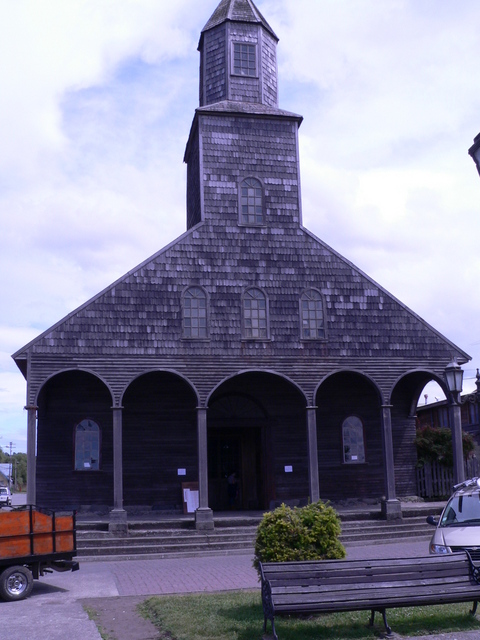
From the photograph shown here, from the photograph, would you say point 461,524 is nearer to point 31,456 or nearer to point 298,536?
point 298,536

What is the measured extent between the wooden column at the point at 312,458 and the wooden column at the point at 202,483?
8.92 feet

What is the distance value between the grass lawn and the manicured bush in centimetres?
1417


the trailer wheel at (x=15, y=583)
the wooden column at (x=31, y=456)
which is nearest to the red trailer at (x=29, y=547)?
the trailer wheel at (x=15, y=583)

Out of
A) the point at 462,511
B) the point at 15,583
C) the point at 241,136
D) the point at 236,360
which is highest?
the point at 241,136

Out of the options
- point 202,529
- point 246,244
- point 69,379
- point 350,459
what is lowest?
point 202,529

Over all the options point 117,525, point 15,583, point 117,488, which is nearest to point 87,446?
point 117,488

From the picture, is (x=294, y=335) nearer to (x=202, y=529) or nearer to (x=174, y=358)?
(x=174, y=358)

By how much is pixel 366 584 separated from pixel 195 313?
12.3 meters

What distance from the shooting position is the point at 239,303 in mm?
20141

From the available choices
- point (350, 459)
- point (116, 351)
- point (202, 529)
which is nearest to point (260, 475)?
point (350, 459)

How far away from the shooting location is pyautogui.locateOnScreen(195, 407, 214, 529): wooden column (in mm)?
18250

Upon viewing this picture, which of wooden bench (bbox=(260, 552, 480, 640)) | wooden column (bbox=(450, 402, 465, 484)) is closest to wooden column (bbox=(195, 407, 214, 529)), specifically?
wooden column (bbox=(450, 402, 465, 484))

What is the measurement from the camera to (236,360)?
776 inches

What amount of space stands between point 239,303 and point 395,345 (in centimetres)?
449
